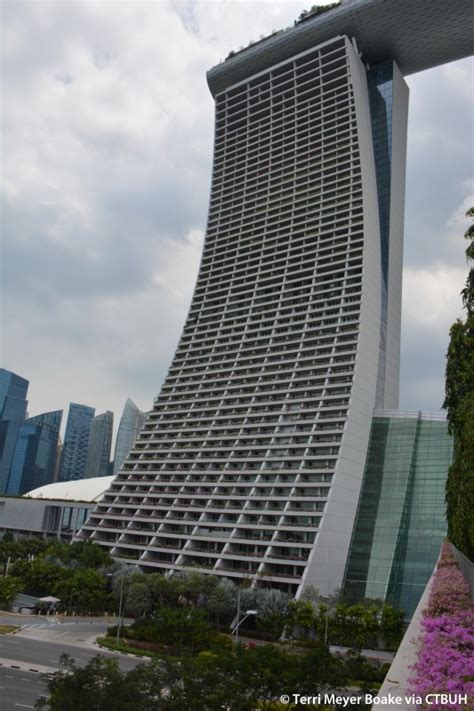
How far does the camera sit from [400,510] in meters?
70.8

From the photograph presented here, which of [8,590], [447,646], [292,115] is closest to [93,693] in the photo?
[447,646]

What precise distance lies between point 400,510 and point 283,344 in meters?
29.5

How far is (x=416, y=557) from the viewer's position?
6556 centimetres

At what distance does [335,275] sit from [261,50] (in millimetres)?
46073

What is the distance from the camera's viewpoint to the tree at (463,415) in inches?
917

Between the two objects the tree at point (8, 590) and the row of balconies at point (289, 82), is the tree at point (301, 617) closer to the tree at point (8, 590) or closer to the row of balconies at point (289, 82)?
the tree at point (8, 590)

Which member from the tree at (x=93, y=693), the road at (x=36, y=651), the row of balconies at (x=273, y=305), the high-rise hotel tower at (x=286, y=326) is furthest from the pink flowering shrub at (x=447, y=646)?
the row of balconies at (x=273, y=305)

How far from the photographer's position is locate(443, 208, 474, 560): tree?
23297 millimetres

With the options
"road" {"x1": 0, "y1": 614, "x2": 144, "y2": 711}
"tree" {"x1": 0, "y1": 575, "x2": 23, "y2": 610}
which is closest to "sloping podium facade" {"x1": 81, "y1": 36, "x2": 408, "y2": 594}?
"road" {"x1": 0, "y1": 614, "x2": 144, "y2": 711}

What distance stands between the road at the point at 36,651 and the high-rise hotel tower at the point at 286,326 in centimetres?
1624

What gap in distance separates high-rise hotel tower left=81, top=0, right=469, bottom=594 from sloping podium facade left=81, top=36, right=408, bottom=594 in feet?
0.82

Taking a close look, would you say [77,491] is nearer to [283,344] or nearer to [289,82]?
[283,344]

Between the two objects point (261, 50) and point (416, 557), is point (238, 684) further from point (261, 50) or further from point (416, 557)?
point (261, 50)

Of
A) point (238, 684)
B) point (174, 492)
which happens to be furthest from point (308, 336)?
point (238, 684)
